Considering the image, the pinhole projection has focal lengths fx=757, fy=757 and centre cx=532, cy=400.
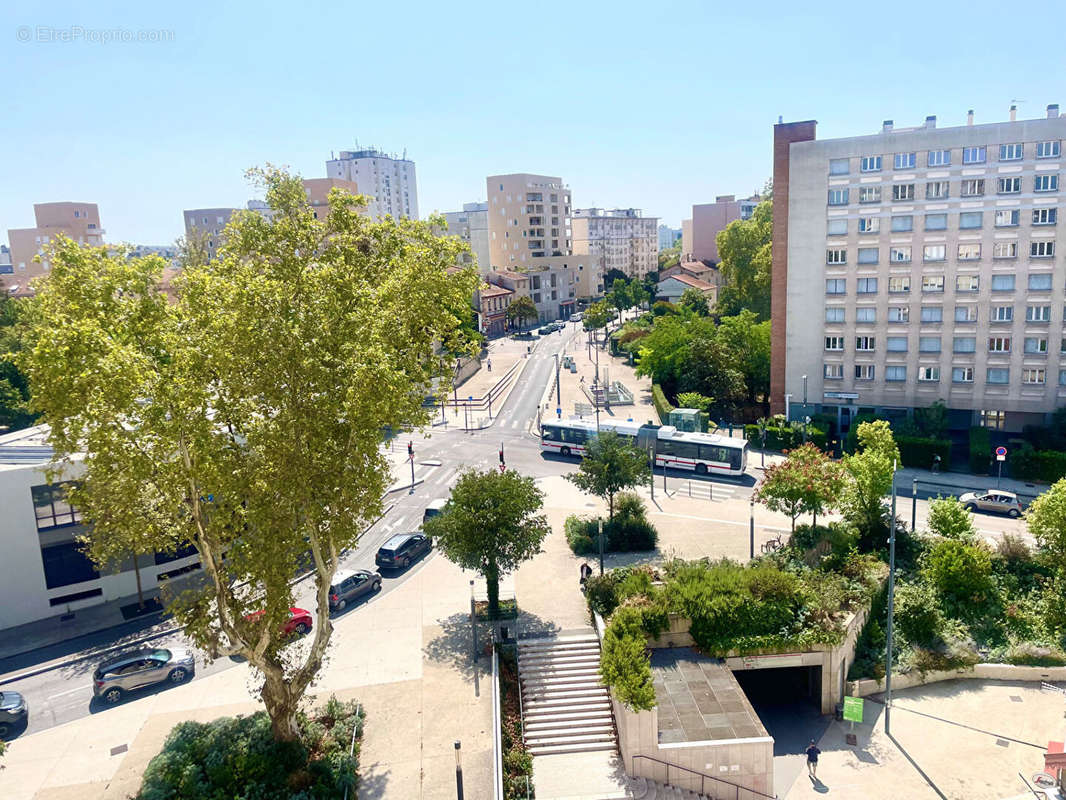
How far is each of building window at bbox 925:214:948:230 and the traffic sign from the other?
108ft

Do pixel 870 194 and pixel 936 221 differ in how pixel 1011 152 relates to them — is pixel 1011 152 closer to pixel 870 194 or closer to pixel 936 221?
pixel 936 221

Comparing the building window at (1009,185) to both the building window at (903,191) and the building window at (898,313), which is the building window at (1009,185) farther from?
the building window at (898,313)

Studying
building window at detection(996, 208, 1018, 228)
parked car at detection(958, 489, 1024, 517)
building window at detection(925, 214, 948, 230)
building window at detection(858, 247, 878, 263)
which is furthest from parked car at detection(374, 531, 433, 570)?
building window at detection(996, 208, 1018, 228)

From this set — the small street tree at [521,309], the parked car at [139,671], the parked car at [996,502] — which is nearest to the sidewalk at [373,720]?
the parked car at [139,671]

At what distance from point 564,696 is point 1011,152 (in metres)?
39.9

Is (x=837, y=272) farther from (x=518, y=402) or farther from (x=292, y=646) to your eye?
(x=292, y=646)

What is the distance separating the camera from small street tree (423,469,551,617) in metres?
25.5

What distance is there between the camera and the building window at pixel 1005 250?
4394 centimetres

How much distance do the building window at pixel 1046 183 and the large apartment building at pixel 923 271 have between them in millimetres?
58

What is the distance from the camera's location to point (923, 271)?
46125 millimetres

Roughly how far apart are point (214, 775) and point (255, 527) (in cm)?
642

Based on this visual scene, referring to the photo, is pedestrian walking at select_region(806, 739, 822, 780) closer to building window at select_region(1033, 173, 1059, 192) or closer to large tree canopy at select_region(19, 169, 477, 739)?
large tree canopy at select_region(19, 169, 477, 739)

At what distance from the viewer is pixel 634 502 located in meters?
35.1

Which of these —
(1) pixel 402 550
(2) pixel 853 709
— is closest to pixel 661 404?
(1) pixel 402 550
